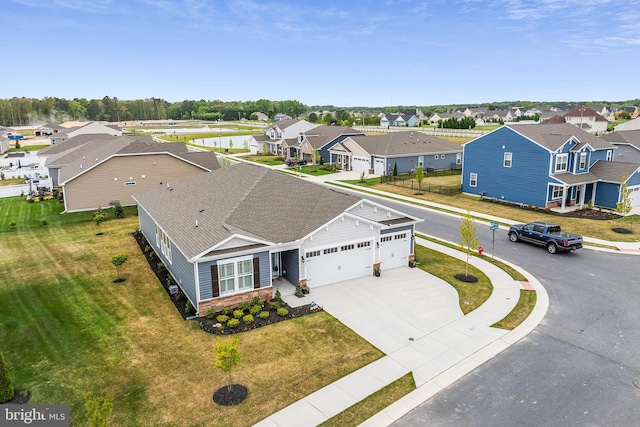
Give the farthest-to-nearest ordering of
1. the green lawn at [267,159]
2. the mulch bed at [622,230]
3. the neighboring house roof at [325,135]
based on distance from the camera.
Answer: the green lawn at [267,159] < the neighboring house roof at [325,135] < the mulch bed at [622,230]

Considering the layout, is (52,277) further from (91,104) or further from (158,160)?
(91,104)

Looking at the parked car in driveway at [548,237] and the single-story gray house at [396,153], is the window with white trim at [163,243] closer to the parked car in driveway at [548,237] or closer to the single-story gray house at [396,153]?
the parked car in driveway at [548,237]

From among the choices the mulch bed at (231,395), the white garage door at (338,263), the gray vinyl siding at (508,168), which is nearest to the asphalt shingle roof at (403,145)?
the gray vinyl siding at (508,168)

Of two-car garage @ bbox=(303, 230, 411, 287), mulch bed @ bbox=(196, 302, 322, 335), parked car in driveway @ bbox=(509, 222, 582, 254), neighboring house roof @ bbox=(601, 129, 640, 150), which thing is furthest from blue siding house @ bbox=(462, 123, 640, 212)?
mulch bed @ bbox=(196, 302, 322, 335)

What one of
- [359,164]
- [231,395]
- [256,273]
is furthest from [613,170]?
[231,395]

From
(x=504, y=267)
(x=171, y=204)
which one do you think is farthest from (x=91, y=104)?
(x=504, y=267)

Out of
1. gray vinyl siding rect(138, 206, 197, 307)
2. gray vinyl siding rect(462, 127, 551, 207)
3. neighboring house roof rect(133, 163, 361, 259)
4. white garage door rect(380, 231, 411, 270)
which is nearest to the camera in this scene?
gray vinyl siding rect(138, 206, 197, 307)

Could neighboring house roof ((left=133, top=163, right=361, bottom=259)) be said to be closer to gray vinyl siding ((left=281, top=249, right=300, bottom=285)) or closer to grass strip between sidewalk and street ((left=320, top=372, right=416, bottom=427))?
gray vinyl siding ((left=281, top=249, right=300, bottom=285))
